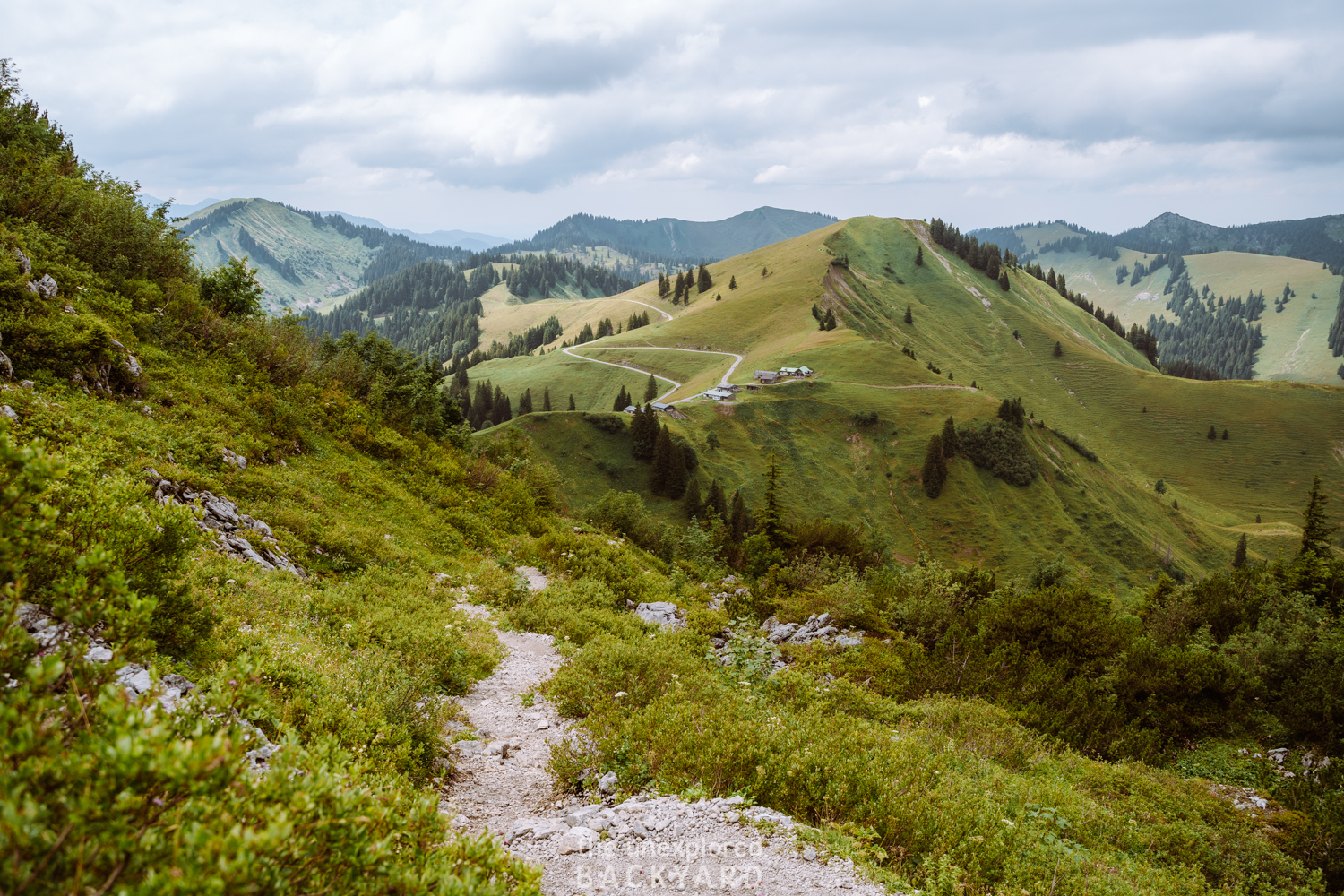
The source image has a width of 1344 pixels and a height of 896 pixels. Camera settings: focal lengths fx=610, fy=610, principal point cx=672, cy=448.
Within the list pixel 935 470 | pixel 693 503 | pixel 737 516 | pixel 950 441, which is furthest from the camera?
pixel 950 441

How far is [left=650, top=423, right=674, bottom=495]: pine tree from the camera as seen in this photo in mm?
99188

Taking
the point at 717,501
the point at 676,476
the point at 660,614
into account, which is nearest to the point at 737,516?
the point at 717,501

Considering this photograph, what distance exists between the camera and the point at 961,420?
11862 centimetres

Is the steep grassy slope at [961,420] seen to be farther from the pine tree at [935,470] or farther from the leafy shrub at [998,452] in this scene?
the leafy shrub at [998,452]

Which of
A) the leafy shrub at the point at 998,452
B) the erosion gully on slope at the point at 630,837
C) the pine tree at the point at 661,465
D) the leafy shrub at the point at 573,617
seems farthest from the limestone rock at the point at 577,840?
the leafy shrub at the point at 998,452

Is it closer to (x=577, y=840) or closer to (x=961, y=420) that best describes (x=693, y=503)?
(x=961, y=420)

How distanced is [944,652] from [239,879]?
1881 centimetres

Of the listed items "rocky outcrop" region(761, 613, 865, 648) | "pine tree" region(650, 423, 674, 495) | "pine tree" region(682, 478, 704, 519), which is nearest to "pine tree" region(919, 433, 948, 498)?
"pine tree" region(682, 478, 704, 519)

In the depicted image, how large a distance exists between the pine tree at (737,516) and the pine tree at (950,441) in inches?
1779

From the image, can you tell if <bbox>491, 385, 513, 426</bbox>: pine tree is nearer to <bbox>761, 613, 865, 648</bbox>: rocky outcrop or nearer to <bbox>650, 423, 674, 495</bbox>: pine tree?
<bbox>650, 423, 674, 495</bbox>: pine tree

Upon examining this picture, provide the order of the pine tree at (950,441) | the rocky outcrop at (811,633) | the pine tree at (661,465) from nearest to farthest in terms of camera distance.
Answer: the rocky outcrop at (811,633)
the pine tree at (661,465)
the pine tree at (950,441)

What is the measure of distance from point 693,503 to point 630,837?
86334 mm

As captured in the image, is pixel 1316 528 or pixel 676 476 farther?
pixel 676 476

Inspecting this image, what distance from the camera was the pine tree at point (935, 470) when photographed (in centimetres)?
11006
